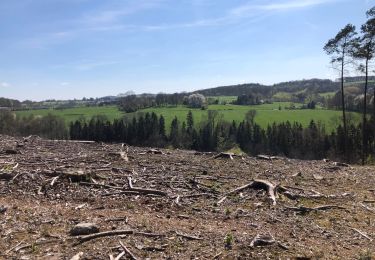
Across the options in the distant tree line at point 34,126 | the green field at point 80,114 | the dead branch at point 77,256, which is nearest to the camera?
the dead branch at point 77,256

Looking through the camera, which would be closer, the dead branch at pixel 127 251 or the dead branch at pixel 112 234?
the dead branch at pixel 127 251

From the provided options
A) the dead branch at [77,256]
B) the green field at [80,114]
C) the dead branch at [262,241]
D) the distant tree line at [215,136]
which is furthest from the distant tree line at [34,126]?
the dead branch at [262,241]

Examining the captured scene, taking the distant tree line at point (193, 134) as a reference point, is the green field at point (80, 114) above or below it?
above

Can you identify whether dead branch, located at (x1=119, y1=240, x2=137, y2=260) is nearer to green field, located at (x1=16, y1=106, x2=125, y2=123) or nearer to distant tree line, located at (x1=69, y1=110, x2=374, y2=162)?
distant tree line, located at (x1=69, y1=110, x2=374, y2=162)

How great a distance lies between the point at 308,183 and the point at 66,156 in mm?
9270

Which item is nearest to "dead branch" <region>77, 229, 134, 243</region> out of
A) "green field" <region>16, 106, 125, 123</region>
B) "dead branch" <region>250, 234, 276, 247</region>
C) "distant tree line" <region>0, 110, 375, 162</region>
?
"dead branch" <region>250, 234, 276, 247</region>

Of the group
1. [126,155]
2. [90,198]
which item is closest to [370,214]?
[90,198]

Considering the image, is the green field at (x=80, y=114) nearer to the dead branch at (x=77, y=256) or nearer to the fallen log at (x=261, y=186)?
the fallen log at (x=261, y=186)

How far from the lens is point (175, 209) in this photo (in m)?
9.55

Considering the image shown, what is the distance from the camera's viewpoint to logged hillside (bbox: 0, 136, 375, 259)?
726 cm

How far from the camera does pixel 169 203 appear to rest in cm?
988

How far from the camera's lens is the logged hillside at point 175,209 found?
726cm

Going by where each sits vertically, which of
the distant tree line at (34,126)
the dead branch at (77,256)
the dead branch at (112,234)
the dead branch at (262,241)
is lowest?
the distant tree line at (34,126)

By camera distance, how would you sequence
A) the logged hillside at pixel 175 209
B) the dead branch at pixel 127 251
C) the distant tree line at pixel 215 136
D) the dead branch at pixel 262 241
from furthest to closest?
the distant tree line at pixel 215 136
the dead branch at pixel 262 241
the logged hillside at pixel 175 209
the dead branch at pixel 127 251
